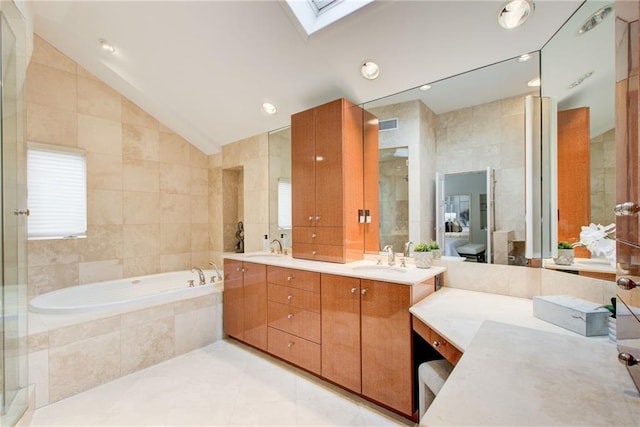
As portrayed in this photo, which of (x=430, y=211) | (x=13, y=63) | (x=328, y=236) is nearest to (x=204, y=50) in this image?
(x=13, y=63)

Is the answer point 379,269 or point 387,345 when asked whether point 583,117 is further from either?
point 387,345

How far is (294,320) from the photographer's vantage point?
2.28 metres

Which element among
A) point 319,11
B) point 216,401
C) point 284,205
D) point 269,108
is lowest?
point 216,401

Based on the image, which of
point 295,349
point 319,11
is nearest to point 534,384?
point 295,349

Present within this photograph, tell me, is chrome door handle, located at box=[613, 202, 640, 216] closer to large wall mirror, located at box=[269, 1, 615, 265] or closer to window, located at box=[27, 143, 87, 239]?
large wall mirror, located at box=[269, 1, 615, 265]

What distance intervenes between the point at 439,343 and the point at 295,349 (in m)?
1.30

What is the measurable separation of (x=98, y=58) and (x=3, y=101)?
5.68 ft

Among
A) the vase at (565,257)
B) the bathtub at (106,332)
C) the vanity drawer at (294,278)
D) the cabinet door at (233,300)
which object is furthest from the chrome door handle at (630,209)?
the bathtub at (106,332)

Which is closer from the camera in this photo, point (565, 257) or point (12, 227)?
point (565, 257)

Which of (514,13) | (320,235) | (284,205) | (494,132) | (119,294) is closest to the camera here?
(514,13)

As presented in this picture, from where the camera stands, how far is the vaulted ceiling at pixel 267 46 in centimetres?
169

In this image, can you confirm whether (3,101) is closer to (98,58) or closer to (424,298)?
(98,58)

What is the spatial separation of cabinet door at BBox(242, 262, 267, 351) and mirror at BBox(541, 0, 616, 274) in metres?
2.28

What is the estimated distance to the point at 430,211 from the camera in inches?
88.4
